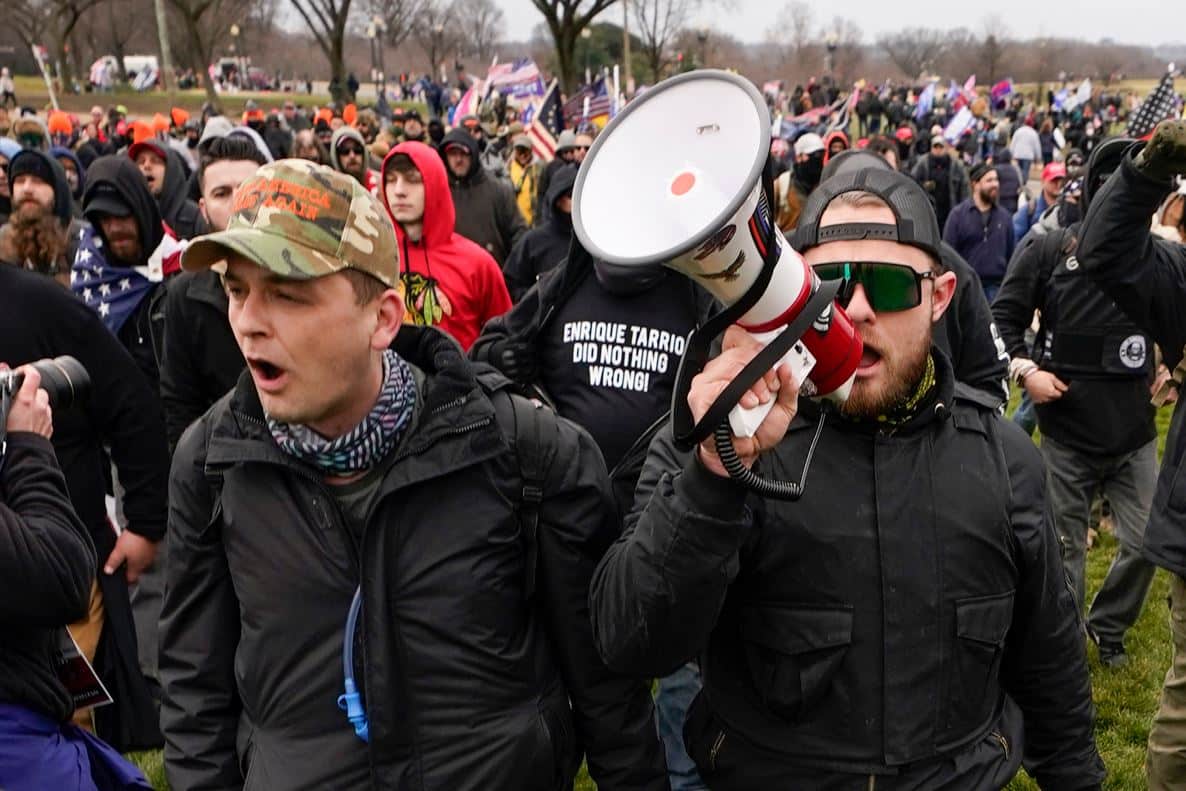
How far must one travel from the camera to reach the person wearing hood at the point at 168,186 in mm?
6242

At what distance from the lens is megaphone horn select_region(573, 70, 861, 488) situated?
1369 mm

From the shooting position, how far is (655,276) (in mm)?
3691

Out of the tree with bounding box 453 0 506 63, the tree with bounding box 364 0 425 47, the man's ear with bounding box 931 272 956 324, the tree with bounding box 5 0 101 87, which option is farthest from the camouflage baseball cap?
the tree with bounding box 453 0 506 63

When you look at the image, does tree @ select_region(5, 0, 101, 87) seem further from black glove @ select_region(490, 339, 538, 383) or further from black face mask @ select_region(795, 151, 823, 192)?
black glove @ select_region(490, 339, 538, 383)

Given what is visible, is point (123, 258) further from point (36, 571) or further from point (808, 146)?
point (808, 146)

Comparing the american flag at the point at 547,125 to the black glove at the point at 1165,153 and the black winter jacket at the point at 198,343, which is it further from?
the black glove at the point at 1165,153

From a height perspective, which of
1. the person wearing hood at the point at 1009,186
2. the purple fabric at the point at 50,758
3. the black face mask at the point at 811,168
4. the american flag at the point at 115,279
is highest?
the black face mask at the point at 811,168

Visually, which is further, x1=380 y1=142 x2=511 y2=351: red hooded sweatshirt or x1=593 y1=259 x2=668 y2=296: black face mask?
x1=380 y1=142 x2=511 y2=351: red hooded sweatshirt

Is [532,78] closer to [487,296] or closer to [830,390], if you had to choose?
[487,296]

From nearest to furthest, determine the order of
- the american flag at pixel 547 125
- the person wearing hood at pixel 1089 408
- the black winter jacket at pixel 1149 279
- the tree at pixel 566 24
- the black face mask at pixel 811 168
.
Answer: the black winter jacket at pixel 1149 279
the person wearing hood at pixel 1089 408
the black face mask at pixel 811 168
the american flag at pixel 547 125
the tree at pixel 566 24

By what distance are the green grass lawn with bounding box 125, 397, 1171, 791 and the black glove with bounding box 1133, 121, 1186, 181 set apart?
2.37 m

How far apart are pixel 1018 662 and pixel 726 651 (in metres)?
0.61

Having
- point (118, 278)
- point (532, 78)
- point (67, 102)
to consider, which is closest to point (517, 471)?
point (118, 278)

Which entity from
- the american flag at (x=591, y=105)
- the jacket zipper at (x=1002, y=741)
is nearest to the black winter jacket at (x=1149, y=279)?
the jacket zipper at (x=1002, y=741)
